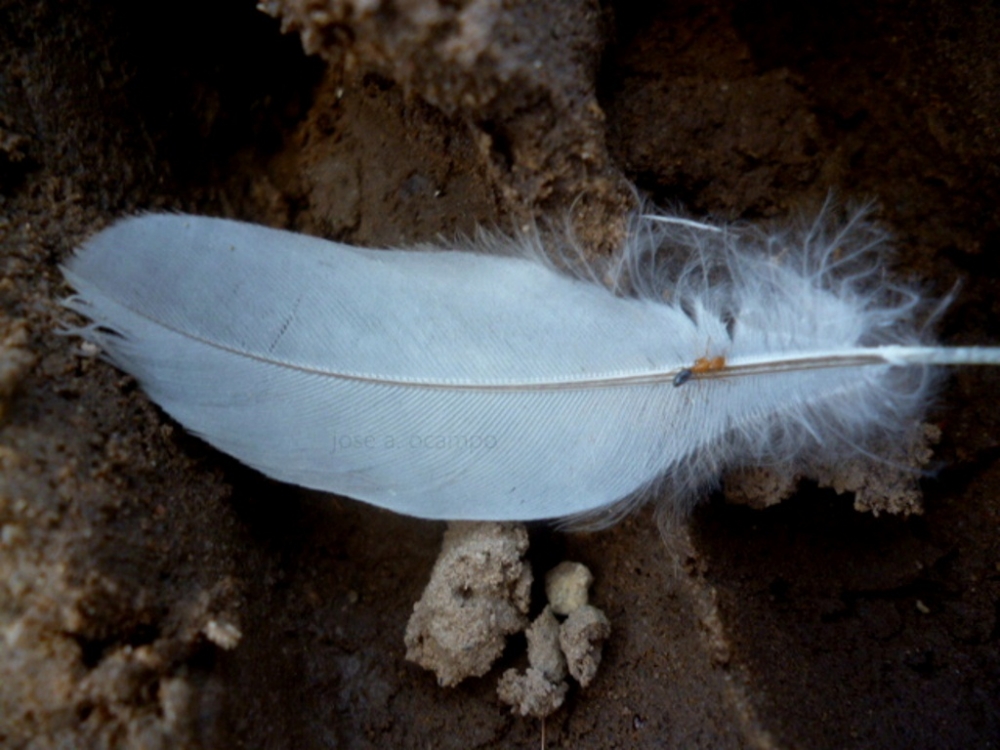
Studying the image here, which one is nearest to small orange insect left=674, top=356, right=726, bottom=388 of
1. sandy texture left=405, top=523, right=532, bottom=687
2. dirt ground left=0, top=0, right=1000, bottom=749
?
dirt ground left=0, top=0, right=1000, bottom=749

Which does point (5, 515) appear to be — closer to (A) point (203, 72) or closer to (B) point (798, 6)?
(A) point (203, 72)

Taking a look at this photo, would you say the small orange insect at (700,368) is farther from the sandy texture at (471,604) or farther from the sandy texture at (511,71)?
the sandy texture at (471,604)

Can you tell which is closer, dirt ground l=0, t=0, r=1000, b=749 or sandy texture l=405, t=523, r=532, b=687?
dirt ground l=0, t=0, r=1000, b=749

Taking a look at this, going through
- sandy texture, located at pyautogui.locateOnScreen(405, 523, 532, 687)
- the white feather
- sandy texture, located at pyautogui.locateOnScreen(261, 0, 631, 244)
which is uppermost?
sandy texture, located at pyautogui.locateOnScreen(261, 0, 631, 244)

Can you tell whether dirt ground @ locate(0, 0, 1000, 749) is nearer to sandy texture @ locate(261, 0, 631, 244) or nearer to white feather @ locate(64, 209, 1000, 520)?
sandy texture @ locate(261, 0, 631, 244)

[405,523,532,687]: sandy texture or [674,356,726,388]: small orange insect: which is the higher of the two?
[674,356,726,388]: small orange insect

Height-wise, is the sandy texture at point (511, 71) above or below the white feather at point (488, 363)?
above

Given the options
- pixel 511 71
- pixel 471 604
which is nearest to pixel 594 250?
pixel 511 71

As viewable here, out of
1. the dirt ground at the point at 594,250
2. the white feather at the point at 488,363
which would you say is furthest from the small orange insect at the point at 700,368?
the dirt ground at the point at 594,250
